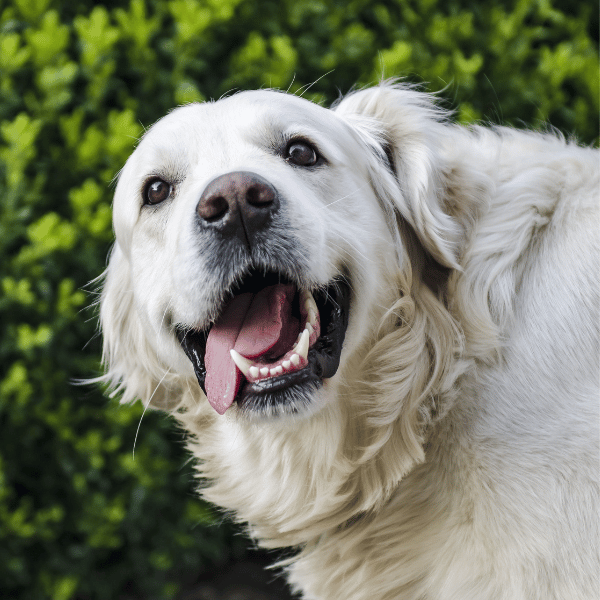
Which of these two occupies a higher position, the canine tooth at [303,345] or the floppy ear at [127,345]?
the canine tooth at [303,345]

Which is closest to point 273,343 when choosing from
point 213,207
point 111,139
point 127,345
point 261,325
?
point 261,325

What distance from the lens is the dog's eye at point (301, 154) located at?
203 cm

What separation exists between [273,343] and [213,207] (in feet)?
1.32

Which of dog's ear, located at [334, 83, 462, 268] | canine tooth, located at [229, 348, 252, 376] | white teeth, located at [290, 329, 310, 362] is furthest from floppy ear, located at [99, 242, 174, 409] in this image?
dog's ear, located at [334, 83, 462, 268]

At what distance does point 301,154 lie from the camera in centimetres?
203

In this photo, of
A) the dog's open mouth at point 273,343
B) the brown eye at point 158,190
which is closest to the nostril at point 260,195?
the dog's open mouth at point 273,343

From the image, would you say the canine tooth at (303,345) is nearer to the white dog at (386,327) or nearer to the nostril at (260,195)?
the white dog at (386,327)

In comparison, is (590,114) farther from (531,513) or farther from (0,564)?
(0,564)

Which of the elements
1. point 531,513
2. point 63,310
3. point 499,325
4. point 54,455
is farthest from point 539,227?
point 54,455

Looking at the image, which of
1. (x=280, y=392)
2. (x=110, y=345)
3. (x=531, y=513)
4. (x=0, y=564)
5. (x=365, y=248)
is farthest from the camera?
(x=0, y=564)

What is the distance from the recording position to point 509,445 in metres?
1.71

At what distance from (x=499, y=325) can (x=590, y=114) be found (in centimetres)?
209

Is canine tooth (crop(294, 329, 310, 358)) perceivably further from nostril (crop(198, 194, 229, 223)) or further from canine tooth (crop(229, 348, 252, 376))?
nostril (crop(198, 194, 229, 223))

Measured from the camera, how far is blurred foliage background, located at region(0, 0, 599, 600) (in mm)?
2939
